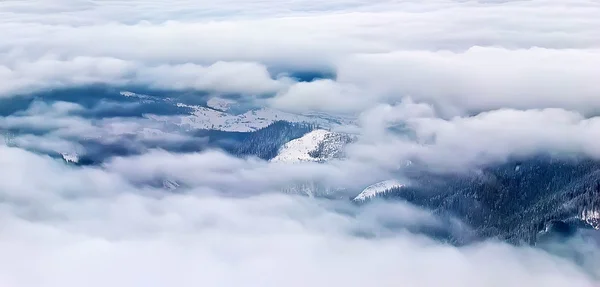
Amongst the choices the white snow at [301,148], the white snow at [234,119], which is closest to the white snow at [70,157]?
the white snow at [234,119]

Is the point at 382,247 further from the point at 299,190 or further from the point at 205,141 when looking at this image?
the point at 205,141

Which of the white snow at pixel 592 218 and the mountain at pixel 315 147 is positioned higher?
the white snow at pixel 592 218

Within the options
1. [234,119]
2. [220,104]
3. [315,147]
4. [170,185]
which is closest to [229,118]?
[234,119]

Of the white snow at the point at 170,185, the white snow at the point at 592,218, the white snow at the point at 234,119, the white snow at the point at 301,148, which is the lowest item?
the white snow at the point at 301,148

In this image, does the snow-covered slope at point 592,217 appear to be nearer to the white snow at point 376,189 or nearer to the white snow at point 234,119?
the white snow at point 376,189

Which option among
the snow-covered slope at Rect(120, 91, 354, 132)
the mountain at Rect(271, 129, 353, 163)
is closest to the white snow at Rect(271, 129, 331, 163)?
the mountain at Rect(271, 129, 353, 163)

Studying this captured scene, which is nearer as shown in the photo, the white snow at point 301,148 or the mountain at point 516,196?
the mountain at point 516,196
